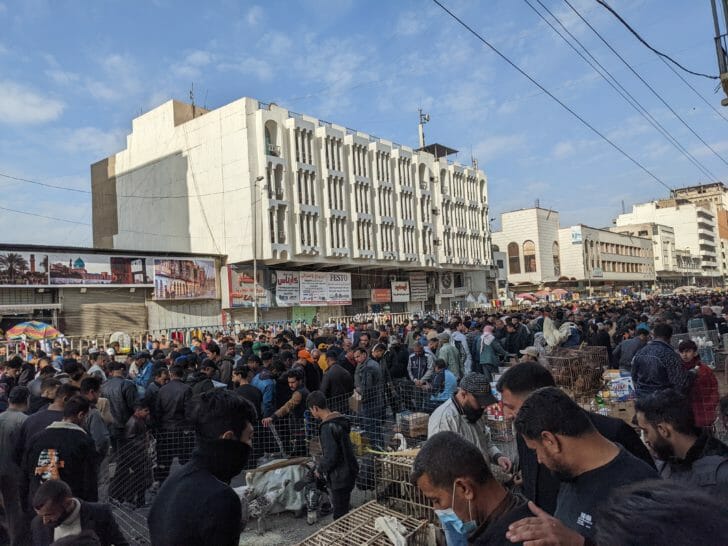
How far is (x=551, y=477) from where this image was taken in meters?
2.75

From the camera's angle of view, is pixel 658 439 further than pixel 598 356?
No

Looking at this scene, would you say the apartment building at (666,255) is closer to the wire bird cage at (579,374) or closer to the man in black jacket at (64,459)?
the wire bird cage at (579,374)

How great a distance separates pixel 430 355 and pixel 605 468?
27.0 feet

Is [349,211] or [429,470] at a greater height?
[349,211]

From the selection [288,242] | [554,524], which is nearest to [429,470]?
[554,524]

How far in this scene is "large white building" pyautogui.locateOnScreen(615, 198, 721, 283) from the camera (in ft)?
344

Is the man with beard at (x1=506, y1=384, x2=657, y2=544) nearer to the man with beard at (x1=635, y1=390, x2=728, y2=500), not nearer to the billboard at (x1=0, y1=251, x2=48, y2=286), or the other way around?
the man with beard at (x1=635, y1=390, x2=728, y2=500)

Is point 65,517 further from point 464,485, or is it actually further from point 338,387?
point 338,387

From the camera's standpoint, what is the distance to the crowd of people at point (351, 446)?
208 centimetres

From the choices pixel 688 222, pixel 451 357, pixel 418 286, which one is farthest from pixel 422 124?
pixel 688 222

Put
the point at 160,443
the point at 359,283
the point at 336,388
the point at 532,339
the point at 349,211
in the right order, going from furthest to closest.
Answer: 1. the point at 359,283
2. the point at 349,211
3. the point at 532,339
4. the point at 336,388
5. the point at 160,443

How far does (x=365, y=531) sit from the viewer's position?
4797 mm

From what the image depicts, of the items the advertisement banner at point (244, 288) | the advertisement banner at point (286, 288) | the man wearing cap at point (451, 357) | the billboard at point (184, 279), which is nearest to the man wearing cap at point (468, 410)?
the man wearing cap at point (451, 357)

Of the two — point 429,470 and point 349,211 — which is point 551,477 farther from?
point 349,211
